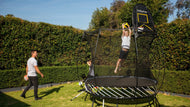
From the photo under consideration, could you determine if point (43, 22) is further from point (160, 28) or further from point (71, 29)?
point (160, 28)

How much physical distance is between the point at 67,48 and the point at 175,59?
503cm

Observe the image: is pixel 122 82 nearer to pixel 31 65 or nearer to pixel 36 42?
pixel 31 65

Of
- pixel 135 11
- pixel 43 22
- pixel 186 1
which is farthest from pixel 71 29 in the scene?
pixel 186 1

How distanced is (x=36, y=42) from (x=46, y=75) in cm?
157

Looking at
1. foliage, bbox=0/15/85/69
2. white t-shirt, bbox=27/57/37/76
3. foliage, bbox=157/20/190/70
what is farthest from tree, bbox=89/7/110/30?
white t-shirt, bbox=27/57/37/76

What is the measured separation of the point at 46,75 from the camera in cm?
635

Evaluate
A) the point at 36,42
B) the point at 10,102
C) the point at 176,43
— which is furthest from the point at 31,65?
the point at 176,43

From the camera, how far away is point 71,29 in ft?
25.3

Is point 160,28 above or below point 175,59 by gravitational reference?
above

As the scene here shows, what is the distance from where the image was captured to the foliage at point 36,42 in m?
5.62

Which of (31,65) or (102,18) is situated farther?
(102,18)

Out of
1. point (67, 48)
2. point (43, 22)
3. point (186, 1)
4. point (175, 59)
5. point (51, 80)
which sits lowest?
point (51, 80)

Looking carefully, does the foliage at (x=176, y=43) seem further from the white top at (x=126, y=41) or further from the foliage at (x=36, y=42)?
the foliage at (x=36, y=42)

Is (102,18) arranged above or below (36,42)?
above
